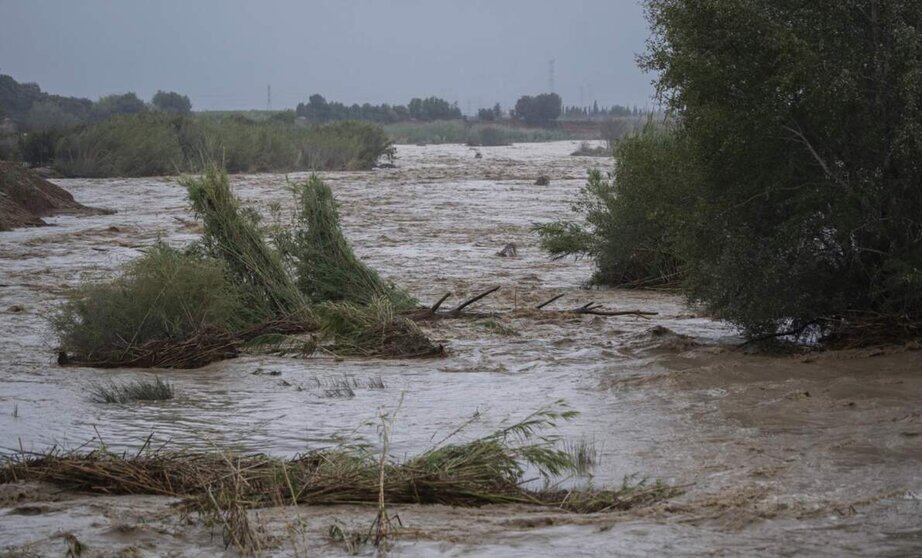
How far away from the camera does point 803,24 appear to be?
11.2 m

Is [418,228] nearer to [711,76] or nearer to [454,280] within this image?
[454,280]

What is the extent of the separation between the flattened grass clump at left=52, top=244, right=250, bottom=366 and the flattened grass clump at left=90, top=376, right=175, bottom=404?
1.77m

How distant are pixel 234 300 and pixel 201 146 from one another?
2909 cm

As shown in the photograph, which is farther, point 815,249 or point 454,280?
point 454,280

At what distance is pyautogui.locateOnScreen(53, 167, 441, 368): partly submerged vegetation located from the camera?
1276cm

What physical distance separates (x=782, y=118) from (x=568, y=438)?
4169 mm

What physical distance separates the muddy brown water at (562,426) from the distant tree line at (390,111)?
312 feet

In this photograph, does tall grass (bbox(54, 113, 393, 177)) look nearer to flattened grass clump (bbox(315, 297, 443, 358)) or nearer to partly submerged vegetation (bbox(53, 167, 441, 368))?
partly submerged vegetation (bbox(53, 167, 441, 368))

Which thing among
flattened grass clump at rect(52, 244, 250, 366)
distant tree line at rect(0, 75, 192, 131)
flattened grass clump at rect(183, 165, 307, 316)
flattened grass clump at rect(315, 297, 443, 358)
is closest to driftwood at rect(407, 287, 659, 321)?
flattened grass clump at rect(315, 297, 443, 358)

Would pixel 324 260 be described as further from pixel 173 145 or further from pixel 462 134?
pixel 462 134

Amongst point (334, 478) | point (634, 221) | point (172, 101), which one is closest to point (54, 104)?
point (172, 101)

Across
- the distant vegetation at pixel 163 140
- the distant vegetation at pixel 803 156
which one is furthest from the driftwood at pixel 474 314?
the distant vegetation at pixel 163 140

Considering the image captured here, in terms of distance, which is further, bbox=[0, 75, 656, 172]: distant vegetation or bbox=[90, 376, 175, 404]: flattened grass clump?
bbox=[0, 75, 656, 172]: distant vegetation

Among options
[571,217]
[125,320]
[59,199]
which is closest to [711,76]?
[125,320]
